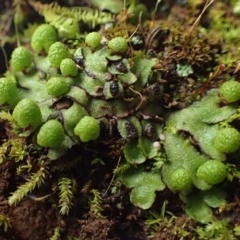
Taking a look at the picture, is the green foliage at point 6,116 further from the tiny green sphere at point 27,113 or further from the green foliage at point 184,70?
the green foliage at point 184,70

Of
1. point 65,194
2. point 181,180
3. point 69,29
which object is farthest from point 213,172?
point 69,29

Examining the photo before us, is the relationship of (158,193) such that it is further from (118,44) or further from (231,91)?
(118,44)

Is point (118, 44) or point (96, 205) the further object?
point (118, 44)

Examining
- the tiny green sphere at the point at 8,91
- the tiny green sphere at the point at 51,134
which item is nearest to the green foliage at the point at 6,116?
the tiny green sphere at the point at 8,91

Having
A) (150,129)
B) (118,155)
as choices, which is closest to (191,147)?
(150,129)

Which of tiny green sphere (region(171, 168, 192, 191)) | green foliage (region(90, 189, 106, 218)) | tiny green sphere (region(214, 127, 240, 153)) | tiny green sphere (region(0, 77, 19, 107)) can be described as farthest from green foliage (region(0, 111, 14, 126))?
tiny green sphere (region(214, 127, 240, 153))

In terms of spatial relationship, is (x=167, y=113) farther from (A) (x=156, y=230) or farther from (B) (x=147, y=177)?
(A) (x=156, y=230)

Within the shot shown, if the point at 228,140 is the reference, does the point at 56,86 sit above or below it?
above
